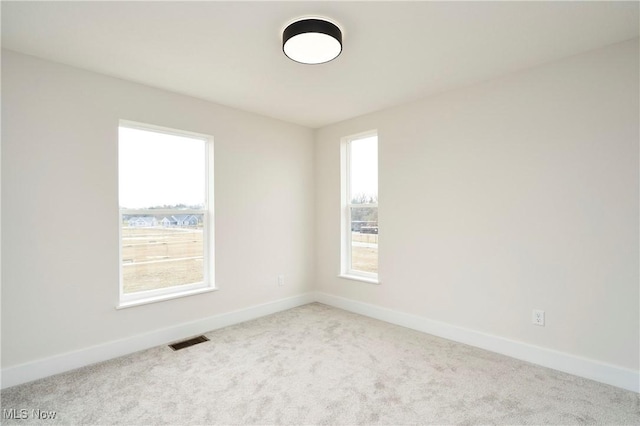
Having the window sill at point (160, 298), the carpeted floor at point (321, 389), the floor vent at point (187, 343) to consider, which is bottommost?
the floor vent at point (187, 343)

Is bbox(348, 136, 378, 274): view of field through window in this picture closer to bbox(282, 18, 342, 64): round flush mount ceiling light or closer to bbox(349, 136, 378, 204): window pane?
bbox(349, 136, 378, 204): window pane

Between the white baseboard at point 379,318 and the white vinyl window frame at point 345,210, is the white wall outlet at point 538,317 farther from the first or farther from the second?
the white vinyl window frame at point 345,210

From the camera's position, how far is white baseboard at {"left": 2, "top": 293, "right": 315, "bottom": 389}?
→ 2.43m

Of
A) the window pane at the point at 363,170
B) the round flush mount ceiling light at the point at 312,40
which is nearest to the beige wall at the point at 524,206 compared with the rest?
the window pane at the point at 363,170

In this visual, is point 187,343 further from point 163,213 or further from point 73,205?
point 73,205

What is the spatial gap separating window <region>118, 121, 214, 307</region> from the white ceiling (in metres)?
0.58

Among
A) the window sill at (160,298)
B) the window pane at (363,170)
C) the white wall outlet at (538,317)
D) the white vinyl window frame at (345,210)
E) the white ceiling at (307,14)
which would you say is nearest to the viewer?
the white ceiling at (307,14)

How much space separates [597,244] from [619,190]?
0.42 m

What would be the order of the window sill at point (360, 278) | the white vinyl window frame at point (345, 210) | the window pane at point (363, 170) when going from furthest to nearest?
the white vinyl window frame at point (345, 210), the window pane at point (363, 170), the window sill at point (360, 278)

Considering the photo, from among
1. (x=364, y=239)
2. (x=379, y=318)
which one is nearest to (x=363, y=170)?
(x=364, y=239)

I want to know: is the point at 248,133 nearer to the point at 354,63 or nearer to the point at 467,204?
the point at 354,63

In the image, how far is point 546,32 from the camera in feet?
7.30

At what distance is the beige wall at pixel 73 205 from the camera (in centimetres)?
244

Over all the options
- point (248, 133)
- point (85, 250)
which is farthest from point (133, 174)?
point (248, 133)
